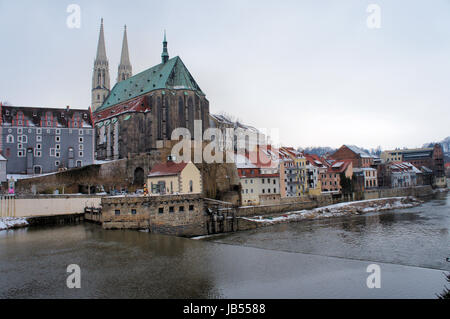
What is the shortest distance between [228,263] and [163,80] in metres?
55.7

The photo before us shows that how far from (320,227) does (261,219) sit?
24.7 feet

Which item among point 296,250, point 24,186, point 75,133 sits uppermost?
point 75,133

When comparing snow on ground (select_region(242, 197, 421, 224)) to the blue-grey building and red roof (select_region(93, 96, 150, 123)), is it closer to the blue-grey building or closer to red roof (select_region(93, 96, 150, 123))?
the blue-grey building

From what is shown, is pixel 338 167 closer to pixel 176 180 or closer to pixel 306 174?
pixel 306 174

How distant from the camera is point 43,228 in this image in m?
39.6

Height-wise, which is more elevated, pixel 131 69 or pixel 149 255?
pixel 131 69

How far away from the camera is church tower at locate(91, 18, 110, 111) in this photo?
106000mm

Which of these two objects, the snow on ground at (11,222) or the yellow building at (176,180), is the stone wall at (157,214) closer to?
the yellow building at (176,180)

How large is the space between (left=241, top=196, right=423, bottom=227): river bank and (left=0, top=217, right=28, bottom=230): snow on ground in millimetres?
25736

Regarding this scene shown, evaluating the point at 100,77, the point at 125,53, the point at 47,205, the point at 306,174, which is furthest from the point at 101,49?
the point at 306,174

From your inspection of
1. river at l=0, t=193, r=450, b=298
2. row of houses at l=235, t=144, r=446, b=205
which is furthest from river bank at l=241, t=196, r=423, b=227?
river at l=0, t=193, r=450, b=298
